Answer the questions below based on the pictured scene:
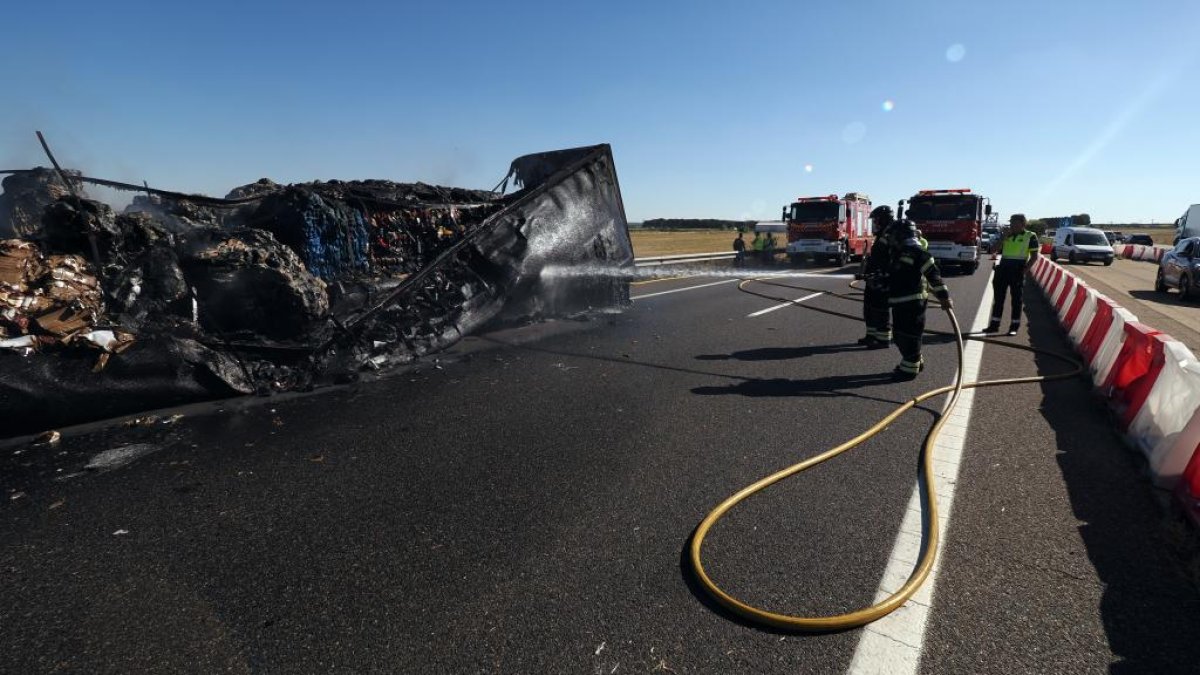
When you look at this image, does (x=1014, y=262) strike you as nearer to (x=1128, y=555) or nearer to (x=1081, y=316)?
(x=1081, y=316)

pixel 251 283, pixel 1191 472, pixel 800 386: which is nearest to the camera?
pixel 1191 472

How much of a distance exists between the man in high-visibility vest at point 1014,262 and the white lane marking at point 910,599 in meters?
5.76

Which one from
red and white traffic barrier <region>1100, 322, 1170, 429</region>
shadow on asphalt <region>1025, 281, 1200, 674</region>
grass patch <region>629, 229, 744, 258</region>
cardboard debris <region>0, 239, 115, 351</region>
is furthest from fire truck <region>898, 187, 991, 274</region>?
cardboard debris <region>0, 239, 115, 351</region>

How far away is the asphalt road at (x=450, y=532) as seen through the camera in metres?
2.05

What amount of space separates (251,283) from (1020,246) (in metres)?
9.90

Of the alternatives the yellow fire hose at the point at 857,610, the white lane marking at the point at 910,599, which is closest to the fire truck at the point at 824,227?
the yellow fire hose at the point at 857,610

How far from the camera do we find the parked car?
1266 centimetres

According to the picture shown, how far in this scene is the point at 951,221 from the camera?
18094 millimetres

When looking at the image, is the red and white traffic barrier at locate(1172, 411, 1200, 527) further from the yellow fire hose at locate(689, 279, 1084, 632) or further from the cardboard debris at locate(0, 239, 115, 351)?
the cardboard debris at locate(0, 239, 115, 351)

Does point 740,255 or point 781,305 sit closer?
point 781,305

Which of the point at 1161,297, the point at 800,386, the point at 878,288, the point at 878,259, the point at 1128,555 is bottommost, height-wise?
the point at 1161,297

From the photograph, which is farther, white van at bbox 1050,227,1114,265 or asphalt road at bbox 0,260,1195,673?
white van at bbox 1050,227,1114,265

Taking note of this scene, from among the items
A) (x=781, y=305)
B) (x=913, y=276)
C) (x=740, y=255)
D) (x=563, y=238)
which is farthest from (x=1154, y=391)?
(x=740, y=255)

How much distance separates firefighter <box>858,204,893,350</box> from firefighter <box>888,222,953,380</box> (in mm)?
868
